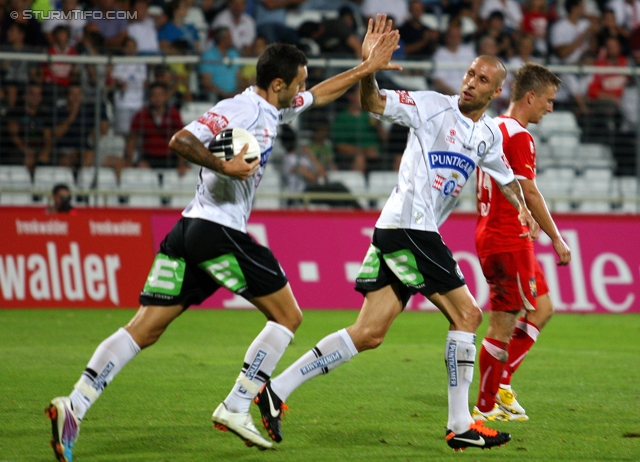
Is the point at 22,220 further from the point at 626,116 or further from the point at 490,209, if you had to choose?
the point at 626,116

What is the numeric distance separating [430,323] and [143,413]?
6.65m

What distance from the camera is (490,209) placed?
23.1 feet

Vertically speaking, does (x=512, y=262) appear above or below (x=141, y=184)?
above

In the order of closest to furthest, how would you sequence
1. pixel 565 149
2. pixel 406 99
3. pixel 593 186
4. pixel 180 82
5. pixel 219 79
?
pixel 406 99 → pixel 180 82 → pixel 219 79 → pixel 593 186 → pixel 565 149

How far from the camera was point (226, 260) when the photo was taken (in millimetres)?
5363

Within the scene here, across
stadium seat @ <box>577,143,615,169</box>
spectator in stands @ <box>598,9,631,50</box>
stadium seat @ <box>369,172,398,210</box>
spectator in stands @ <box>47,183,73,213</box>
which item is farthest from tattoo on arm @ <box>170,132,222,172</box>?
spectator in stands @ <box>598,9,631,50</box>

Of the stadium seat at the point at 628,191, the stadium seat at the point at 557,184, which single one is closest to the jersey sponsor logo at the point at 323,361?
the stadium seat at the point at 557,184

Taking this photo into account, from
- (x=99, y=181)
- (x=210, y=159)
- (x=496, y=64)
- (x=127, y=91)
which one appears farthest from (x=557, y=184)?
(x=210, y=159)

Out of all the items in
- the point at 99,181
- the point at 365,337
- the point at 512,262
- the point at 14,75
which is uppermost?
the point at 14,75

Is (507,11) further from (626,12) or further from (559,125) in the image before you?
(559,125)

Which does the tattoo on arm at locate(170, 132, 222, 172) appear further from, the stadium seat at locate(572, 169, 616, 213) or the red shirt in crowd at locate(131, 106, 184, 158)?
the stadium seat at locate(572, 169, 616, 213)

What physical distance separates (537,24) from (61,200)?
10326 mm

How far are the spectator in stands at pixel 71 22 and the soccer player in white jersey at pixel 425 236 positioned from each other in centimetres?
1064

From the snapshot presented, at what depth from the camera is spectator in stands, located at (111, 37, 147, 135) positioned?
14.5m
